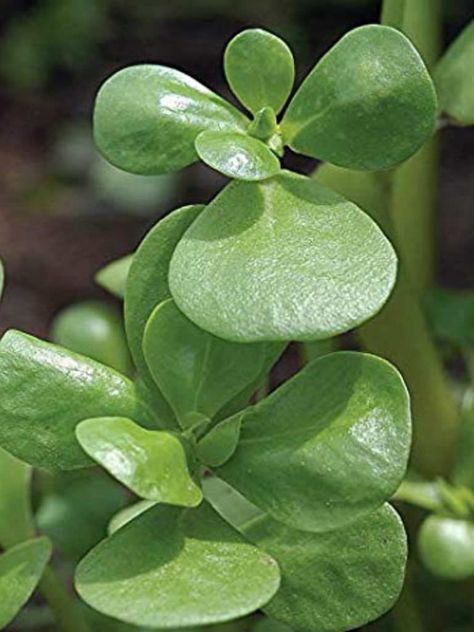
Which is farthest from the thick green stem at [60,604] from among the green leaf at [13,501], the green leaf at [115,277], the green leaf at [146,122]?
the green leaf at [146,122]

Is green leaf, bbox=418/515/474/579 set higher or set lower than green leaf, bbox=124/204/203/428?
lower

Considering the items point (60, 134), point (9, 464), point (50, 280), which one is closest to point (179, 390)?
point (9, 464)

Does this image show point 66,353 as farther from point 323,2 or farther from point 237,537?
point 323,2

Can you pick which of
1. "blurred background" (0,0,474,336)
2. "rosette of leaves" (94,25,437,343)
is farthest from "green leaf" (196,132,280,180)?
"blurred background" (0,0,474,336)

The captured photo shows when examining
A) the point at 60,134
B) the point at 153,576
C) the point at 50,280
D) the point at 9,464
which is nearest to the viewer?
the point at 153,576

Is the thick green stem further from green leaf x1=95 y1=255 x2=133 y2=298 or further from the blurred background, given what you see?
the blurred background
